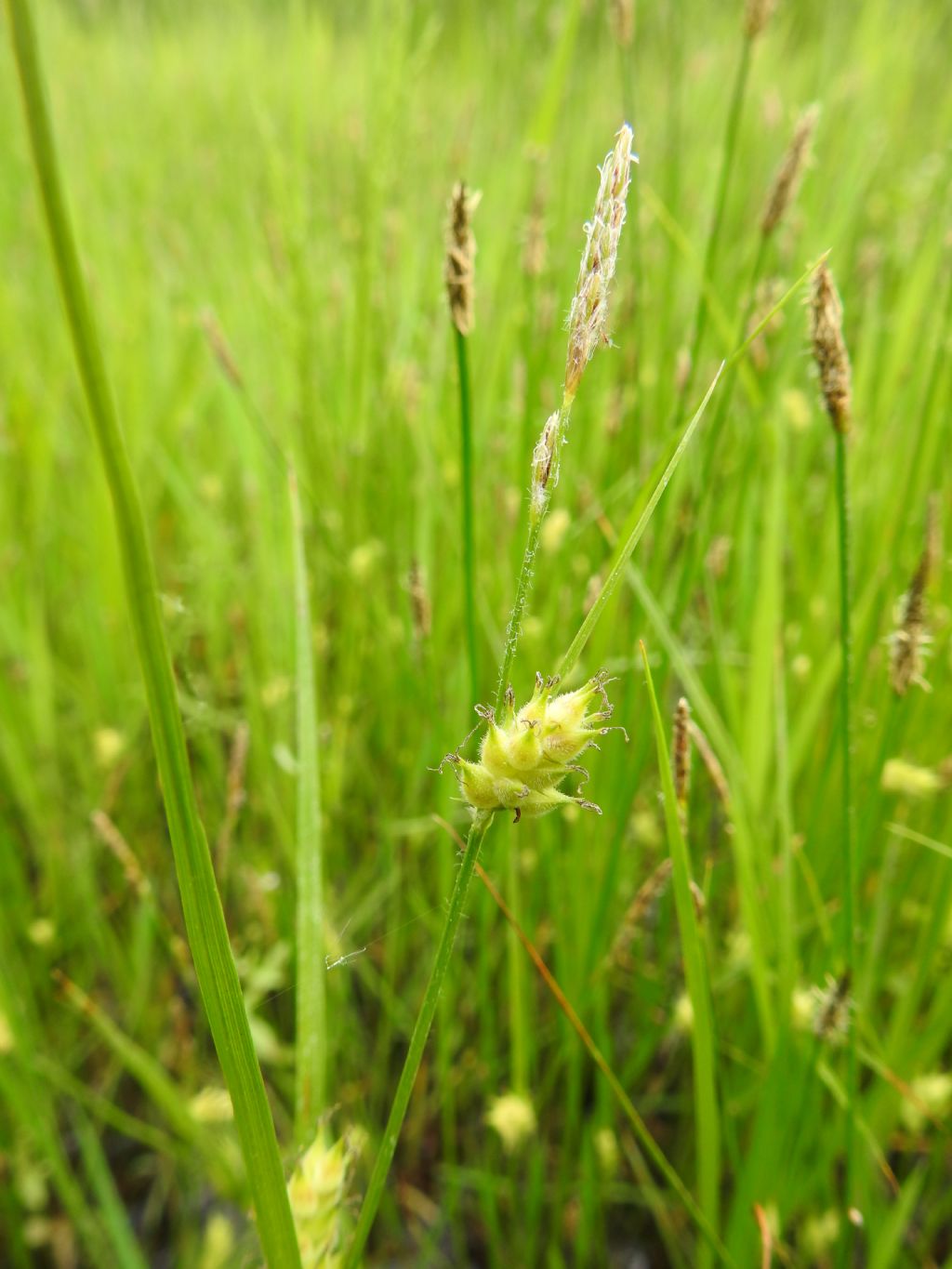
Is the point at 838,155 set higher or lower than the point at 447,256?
higher

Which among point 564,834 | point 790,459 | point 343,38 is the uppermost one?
point 343,38

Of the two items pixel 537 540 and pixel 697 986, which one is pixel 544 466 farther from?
pixel 697 986

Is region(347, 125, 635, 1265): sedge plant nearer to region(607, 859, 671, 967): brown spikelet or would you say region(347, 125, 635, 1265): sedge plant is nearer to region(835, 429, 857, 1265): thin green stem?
region(835, 429, 857, 1265): thin green stem

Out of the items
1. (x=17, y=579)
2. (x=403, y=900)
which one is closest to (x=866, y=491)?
(x=403, y=900)

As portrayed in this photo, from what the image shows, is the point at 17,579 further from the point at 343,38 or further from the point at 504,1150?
Result: the point at 343,38

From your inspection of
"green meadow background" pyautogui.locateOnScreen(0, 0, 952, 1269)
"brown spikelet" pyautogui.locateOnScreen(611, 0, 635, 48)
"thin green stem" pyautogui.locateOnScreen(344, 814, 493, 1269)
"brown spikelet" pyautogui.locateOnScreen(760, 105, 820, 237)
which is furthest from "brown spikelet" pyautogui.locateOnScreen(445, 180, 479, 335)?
"brown spikelet" pyautogui.locateOnScreen(611, 0, 635, 48)

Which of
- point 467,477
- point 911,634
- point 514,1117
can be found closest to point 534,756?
point 467,477

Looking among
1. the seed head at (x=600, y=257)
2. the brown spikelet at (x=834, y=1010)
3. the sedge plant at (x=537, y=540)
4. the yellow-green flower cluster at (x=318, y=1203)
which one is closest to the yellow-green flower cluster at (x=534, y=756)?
the sedge plant at (x=537, y=540)
